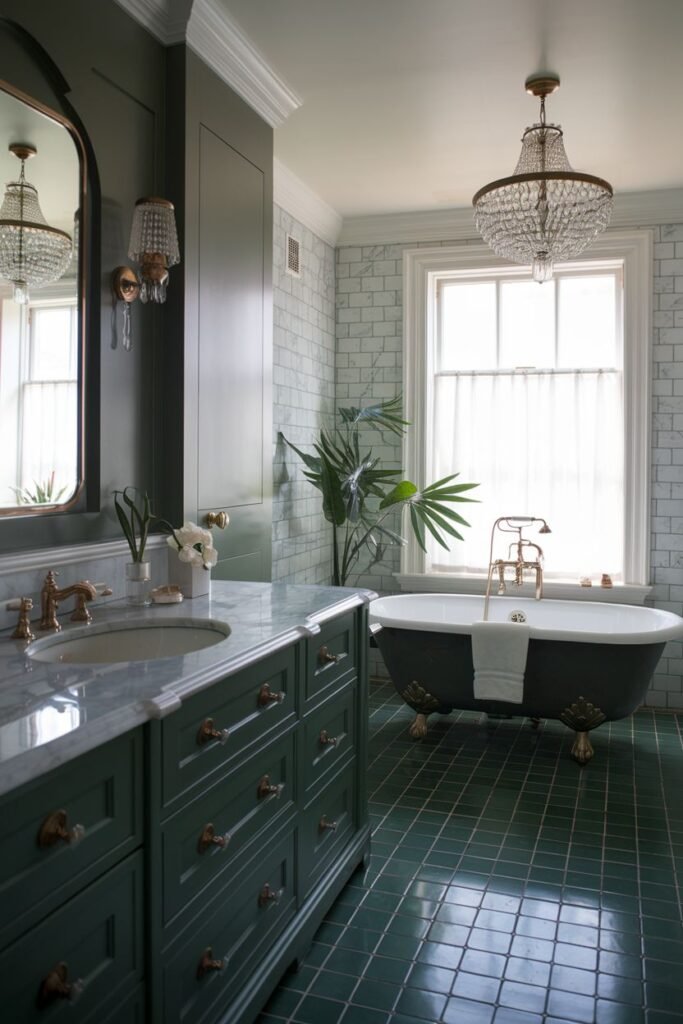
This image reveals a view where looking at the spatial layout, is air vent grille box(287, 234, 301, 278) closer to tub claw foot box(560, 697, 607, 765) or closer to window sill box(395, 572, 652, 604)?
window sill box(395, 572, 652, 604)

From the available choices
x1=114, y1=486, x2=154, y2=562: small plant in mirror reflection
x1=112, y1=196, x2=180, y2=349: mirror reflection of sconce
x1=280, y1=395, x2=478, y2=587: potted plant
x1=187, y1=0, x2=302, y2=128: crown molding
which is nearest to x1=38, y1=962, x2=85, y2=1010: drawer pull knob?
x1=114, y1=486, x2=154, y2=562: small plant in mirror reflection

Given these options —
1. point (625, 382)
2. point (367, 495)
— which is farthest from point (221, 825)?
point (625, 382)

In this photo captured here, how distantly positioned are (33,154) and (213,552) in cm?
122

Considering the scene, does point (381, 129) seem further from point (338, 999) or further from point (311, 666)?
point (338, 999)

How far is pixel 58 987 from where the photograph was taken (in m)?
1.29

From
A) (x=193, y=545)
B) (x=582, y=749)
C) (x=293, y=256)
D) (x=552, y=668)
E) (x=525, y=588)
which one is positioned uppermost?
(x=293, y=256)

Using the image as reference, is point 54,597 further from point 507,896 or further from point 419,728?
point 419,728

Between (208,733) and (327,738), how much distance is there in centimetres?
85

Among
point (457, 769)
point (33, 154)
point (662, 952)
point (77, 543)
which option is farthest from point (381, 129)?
point (662, 952)

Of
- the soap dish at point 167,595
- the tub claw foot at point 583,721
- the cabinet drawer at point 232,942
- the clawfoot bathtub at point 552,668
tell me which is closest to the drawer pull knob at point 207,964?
the cabinet drawer at point 232,942

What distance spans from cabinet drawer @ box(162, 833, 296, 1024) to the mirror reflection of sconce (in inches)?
63.2

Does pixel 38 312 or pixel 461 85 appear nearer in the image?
pixel 38 312

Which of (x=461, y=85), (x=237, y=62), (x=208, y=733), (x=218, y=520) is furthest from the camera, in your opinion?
(x=461, y=85)

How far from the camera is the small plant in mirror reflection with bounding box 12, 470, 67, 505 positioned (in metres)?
2.22
